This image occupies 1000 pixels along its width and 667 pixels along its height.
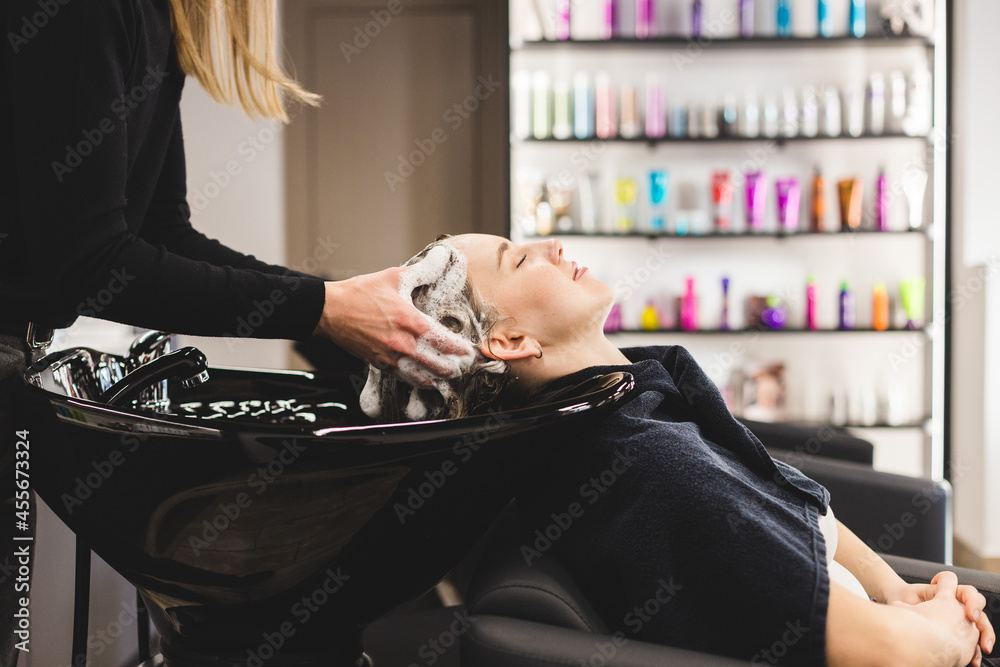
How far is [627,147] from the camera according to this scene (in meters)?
3.19

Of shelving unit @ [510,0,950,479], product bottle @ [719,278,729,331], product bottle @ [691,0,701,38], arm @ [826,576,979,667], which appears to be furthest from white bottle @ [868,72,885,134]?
arm @ [826,576,979,667]

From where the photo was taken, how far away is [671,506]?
75 cm

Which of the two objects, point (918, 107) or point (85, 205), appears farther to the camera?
point (918, 107)

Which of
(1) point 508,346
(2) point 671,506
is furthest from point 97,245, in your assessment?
(2) point 671,506

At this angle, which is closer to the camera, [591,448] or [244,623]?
[244,623]

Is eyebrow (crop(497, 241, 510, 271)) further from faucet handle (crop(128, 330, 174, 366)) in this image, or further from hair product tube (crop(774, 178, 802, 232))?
hair product tube (crop(774, 178, 802, 232))

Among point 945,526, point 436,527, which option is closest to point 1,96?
point 436,527

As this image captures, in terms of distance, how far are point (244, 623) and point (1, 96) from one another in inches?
23.1

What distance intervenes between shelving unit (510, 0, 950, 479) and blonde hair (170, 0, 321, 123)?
200 cm

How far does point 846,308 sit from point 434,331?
273 centimetres

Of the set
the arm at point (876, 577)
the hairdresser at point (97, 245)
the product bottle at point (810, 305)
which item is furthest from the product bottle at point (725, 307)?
the hairdresser at point (97, 245)

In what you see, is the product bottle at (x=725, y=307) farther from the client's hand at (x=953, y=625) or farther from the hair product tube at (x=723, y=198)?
the client's hand at (x=953, y=625)

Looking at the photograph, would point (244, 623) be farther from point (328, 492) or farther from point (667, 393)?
point (667, 393)

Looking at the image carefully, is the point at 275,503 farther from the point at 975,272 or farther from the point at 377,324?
the point at 975,272
